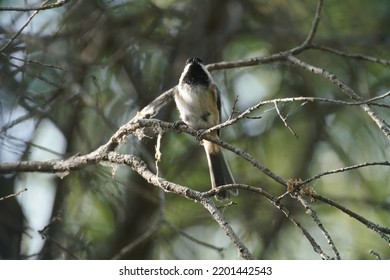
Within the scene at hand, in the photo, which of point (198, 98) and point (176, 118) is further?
point (176, 118)

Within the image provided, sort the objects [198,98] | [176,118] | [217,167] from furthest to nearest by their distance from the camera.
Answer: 1. [176,118]
2. [217,167]
3. [198,98]

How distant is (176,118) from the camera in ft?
19.4

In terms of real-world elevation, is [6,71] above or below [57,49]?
below

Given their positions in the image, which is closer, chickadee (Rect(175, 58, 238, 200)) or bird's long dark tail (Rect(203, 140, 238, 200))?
chickadee (Rect(175, 58, 238, 200))

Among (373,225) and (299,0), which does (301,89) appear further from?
(373,225)

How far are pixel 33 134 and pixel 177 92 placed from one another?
41.7 inches

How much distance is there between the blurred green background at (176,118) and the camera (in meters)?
4.95

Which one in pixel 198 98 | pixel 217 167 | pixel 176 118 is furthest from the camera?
pixel 176 118

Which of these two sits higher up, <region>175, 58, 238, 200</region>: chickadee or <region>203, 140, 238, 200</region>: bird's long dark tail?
<region>175, 58, 238, 200</region>: chickadee

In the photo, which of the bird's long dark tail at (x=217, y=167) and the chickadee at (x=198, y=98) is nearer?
the chickadee at (x=198, y=98)

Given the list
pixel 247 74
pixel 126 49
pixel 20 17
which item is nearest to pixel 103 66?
pixel 126 49

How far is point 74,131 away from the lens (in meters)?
5.22

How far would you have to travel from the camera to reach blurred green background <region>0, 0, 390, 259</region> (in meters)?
4.95

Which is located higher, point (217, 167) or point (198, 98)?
point (198, 98)
